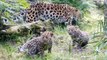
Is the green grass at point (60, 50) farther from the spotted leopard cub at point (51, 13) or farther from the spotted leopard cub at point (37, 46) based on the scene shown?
the spotted leopard cub at point (51, 13)

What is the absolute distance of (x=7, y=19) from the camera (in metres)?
7.51

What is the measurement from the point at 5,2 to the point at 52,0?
18.5 feet

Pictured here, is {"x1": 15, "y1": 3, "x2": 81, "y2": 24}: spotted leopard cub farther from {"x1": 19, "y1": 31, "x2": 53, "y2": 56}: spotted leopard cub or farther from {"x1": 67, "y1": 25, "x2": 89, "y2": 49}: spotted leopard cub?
{"x1": 19, "y1": 31, "x2": 53, "y2": 56}: spotted leopard cub

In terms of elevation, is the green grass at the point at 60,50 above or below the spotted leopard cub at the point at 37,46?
below

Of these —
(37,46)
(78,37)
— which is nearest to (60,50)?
(78,37)

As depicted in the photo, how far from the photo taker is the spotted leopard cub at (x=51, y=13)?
985cm

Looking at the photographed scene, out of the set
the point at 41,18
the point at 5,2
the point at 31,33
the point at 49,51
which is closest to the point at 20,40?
the point at 31,33

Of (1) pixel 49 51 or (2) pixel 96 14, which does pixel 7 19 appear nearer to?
(1) pixel 49 51

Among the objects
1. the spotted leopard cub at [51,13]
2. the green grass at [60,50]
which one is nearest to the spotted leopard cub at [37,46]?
the green grass at [60,50]

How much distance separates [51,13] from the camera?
33.3 ft

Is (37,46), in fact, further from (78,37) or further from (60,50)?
(78,37)

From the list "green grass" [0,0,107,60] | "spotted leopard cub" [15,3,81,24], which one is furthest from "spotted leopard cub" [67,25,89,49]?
"spotted leopard cub" [15,3,81,24]

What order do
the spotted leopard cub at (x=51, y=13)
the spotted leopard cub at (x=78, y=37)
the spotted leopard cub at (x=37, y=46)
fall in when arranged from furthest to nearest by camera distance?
1. the spotted leopard cub at (x=51, y=13)
2. the spotted leopard cub at (x=78, y=37)
3. the spotted leopard cub at (x=37, y=46)

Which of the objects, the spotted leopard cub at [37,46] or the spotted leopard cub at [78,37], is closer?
the spotted leopard cub at [37,46]
